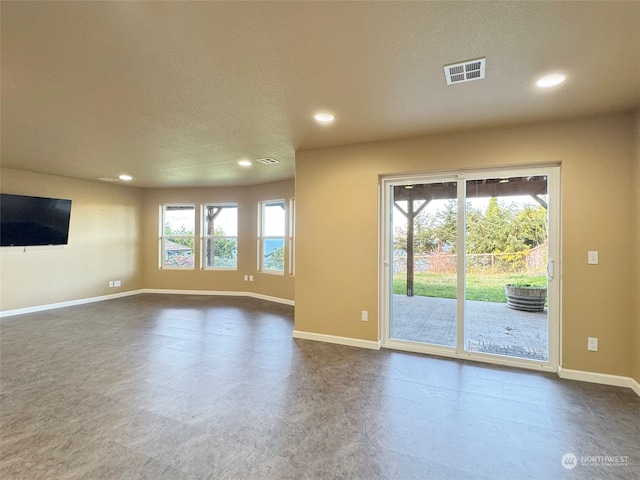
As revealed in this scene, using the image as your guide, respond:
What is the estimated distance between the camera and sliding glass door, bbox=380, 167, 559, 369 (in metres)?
3.24

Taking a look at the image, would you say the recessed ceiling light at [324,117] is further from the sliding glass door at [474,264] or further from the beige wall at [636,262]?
the beige wall at [636,262]

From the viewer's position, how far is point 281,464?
1849mm

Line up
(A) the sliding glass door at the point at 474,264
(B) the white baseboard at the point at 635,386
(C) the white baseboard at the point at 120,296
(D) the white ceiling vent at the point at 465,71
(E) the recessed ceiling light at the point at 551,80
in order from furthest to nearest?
(C) the white baseboard at the point at 120,296 < (A) the sliding glass door at the point at 474,264 < (B) the white baseboard at the point at 635,386 < (E) the recessed ceiling light at the point at 551,80 < (D) the white ceiling vent at the point at 465,71

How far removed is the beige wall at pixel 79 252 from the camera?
5.35 m

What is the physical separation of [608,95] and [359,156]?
2255 millimetres

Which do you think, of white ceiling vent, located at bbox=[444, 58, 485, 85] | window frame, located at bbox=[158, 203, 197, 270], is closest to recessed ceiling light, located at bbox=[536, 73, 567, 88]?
white ceiling vent, located at bbox=[444, 58, 485, 85]

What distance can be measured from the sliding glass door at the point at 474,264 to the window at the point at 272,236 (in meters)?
3.25

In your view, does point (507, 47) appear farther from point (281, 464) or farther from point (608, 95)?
point (281, 464)

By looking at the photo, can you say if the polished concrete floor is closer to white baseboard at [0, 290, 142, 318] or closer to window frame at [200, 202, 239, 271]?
white baseboard at [0, 290, 142, 318]

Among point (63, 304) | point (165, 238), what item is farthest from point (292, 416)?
point (165, 238)

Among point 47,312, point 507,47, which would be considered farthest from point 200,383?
point 47,312

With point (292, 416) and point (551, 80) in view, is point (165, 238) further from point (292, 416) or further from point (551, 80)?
point (551, 80)

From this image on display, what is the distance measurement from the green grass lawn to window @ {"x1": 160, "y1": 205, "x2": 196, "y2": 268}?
18.4ft

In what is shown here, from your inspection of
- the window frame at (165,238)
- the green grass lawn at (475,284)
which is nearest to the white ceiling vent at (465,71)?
the green grass lawn at (475,284)
